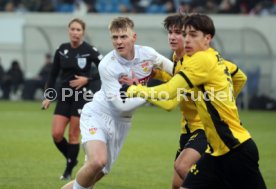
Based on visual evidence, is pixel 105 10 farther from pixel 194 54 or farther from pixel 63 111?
pixel 194 54

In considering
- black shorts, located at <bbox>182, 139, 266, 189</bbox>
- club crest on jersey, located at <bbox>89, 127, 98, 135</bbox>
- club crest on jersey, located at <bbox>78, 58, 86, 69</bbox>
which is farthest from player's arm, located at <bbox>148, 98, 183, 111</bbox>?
club crest on jersey, located at <bbox>78, 58, 86, 69</bbox>

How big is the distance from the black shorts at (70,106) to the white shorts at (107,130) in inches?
125

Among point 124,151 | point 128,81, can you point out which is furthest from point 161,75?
point 124,151

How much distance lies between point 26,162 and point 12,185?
267 centimetres

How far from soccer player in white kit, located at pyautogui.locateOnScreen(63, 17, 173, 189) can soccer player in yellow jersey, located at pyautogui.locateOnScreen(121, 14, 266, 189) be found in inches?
44.7

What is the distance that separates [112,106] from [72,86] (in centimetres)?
345

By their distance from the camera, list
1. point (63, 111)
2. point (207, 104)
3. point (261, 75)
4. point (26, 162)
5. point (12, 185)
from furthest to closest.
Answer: point (261, 75), point (26, 162), point (63, 111), point (12, 185), point (207, 104)

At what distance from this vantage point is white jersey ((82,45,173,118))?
28.3 ft

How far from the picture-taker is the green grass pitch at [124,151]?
11.7 m

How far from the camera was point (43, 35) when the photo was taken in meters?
29.4

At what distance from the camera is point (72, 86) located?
1227cm

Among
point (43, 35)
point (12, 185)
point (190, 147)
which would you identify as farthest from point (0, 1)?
point (190, 147)

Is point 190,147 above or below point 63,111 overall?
above

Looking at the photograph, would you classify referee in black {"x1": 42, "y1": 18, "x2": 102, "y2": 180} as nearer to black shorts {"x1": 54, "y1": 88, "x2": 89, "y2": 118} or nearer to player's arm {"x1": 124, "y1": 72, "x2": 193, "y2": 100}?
black shorts {"x1": 54, "y1": 88, "x2": 89, "y2": 118}
